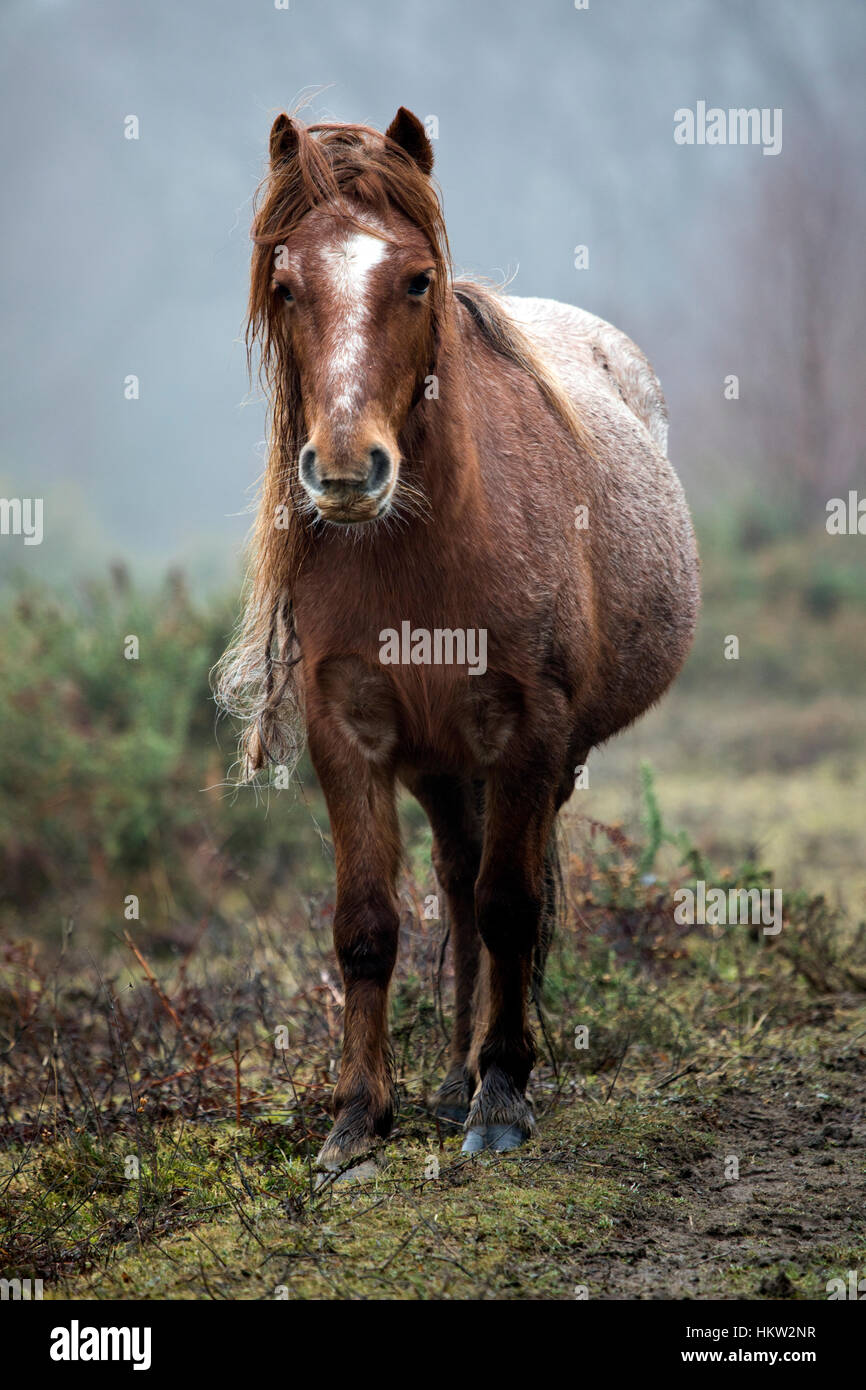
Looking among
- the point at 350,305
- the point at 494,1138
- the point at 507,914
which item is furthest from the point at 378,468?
the point at 494,1138

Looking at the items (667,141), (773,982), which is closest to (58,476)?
(667,141)

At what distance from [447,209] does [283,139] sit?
52637 mm

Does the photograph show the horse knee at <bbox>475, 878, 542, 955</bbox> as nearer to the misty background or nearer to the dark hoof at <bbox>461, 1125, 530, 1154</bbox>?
the dark hoof at <bbox>461, 1125, 530, 1154</bbox>

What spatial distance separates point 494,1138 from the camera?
156 inches

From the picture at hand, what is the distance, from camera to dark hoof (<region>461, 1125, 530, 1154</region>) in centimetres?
394

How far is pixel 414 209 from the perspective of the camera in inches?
145

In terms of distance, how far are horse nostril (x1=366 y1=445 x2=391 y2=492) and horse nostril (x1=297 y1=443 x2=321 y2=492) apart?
0.43 feet

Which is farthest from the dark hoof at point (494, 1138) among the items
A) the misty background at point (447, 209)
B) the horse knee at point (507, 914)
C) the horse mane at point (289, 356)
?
the misty background at point (447, 209)

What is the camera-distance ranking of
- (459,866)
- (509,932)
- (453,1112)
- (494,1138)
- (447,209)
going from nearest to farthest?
(494,1138)
(509,932)
(453,1112)
(459,866)
(447,209)

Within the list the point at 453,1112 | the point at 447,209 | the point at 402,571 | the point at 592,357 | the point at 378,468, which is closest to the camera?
the point at 378,468

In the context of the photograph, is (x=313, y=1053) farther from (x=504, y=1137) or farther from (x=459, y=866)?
(x=504, y=1137)

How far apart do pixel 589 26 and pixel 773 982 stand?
260 ft

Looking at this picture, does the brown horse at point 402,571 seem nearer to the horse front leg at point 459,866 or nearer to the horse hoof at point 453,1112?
the horse hoof at point 453,1112

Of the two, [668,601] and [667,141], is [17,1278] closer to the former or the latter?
[668,601]
